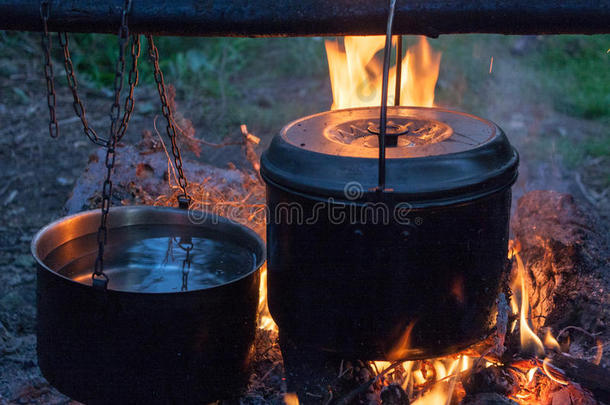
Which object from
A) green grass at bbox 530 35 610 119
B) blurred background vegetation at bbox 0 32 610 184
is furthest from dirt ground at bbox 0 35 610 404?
green grass at bbox 530 35 610 119

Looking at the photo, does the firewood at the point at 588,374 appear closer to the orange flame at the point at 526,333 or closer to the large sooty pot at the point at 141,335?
the orange flame at the point at 526,333

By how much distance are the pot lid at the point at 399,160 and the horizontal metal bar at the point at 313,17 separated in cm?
38

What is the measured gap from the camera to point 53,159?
18.7ft

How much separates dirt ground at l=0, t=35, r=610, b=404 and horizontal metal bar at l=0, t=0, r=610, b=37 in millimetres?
1602

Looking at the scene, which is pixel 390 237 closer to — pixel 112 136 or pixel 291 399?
pixel 291 399

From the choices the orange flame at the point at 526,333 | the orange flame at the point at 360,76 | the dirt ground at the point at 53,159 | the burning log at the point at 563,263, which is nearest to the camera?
the orange flame at the point at 526,333

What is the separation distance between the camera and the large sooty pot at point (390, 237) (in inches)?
83.0

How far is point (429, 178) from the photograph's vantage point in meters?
2.10

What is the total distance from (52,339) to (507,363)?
174 cm

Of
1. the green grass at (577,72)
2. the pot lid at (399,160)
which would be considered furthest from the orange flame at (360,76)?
the green grass at (577,72)

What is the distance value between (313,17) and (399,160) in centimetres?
58

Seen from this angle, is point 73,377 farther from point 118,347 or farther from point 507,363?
point 507,363

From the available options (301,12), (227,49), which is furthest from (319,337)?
(227,49)

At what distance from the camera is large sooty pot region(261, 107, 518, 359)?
211 centimetres
